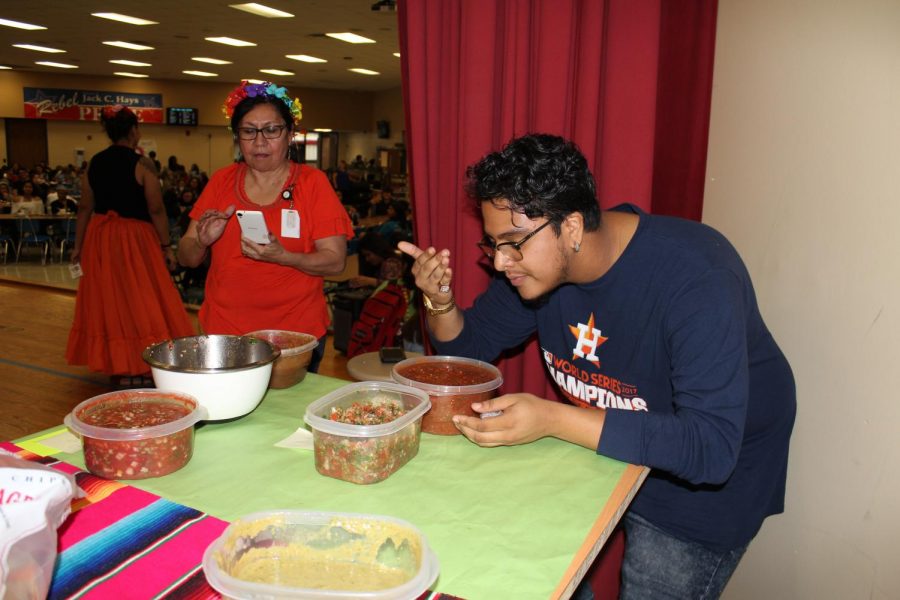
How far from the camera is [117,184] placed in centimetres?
376

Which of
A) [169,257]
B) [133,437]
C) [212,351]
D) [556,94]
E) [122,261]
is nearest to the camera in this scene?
[133,437]

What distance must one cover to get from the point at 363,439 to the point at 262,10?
8205mm

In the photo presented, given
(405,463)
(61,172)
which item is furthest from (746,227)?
(61,172)

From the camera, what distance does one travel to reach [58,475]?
0.88 metres

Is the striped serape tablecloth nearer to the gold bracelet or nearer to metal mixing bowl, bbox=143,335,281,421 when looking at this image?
metal mixing bowl, bbox=143,335,281,421

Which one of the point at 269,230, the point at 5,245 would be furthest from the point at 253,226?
the point at 5,245

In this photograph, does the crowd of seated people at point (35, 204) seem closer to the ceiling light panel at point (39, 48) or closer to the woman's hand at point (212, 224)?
the ceiling light panel at point (39, 48)

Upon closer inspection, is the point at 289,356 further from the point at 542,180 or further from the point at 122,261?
the point at 122,261

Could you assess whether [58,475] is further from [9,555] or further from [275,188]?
[275,188]

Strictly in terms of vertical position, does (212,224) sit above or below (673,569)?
above

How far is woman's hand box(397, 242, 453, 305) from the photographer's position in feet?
5.30

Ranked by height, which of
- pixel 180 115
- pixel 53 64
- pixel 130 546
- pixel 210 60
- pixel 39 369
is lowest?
pixel 39 369

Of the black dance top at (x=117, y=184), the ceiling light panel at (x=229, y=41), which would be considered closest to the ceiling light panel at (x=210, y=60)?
the ceiling light panel at (x=229, y=41)

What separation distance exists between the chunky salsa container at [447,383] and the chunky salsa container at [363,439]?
8 cm
